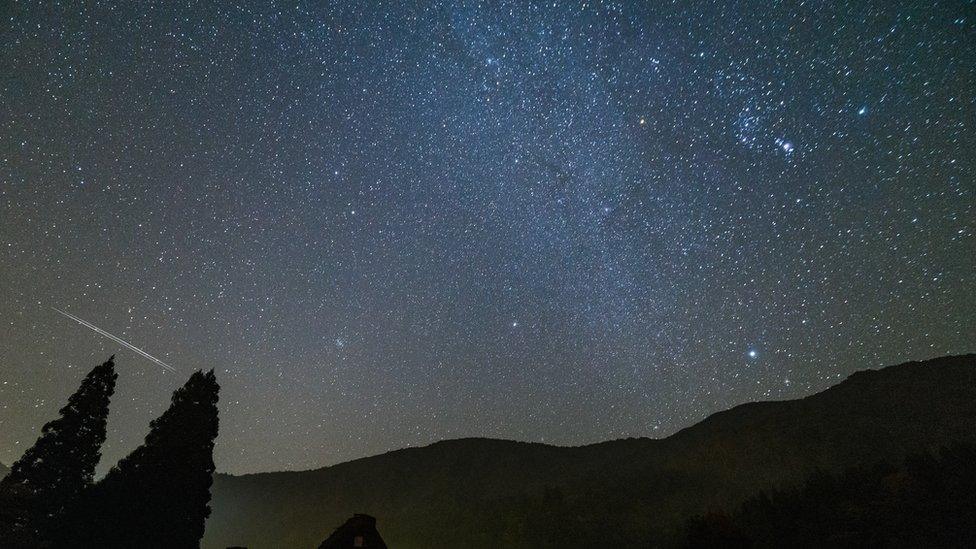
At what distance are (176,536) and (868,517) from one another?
67.1 meters

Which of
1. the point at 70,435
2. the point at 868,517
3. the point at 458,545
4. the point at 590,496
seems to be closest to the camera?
the point at 70,435

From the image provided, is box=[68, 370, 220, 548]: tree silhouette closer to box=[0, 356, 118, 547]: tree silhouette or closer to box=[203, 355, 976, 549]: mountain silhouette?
box=[0, 356, 118, 547]: tree silhouette

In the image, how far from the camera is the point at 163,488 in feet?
78.8

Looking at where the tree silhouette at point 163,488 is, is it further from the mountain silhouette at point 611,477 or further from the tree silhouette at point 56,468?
the mountain silhouette at point 611,477

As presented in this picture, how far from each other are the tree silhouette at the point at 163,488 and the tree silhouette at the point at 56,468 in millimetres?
1857

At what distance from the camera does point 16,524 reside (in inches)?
882

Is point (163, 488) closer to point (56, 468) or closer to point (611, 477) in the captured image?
point (56, 468)

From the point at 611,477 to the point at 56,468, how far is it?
13274 cm

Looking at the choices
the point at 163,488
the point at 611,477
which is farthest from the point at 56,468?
the point at 611,477

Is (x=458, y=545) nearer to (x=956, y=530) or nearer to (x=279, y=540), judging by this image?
(x=279, y=540)

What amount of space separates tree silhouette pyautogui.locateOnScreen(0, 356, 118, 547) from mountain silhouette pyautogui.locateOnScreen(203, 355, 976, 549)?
76.1 m

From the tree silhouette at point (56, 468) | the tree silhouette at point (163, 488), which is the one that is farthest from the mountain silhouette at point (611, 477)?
the tree silhouette at point (56, 468)

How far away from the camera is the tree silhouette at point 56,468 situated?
22.5 metres

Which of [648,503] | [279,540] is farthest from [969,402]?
[279,540]
